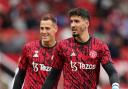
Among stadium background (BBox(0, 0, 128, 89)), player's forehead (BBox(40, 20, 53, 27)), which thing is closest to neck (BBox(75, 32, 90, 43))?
player's forehead (BBox(40, 20, 53, 27))

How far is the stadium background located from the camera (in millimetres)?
18047

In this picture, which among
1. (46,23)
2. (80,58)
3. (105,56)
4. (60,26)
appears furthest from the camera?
(60,26)

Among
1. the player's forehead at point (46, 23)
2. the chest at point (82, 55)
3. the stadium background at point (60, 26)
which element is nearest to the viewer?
the chest at point (82, 55)

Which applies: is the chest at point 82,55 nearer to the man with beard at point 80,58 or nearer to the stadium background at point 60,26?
the man with beard at point 80,58

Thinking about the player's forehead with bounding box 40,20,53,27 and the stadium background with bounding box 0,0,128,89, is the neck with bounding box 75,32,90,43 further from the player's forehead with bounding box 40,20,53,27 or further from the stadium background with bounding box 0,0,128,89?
the stadium background with bounding box 0,0,128,89

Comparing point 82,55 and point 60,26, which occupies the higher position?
point 60,26

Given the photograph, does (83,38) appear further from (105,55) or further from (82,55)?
(105,55)

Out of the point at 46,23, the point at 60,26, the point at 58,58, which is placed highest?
the point at 60,26

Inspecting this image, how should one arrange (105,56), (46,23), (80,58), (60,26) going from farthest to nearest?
(60,26) → (46,23) → (80,58) → (105,56)

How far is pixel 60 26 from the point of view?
809 inches

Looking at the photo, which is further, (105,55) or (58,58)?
(58,58)

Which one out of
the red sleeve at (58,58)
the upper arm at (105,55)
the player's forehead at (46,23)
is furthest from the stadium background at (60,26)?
the upper arm at (105,55)

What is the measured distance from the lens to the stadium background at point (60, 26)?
1805 cm

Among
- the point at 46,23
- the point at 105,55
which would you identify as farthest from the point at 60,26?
the point at 105,55
